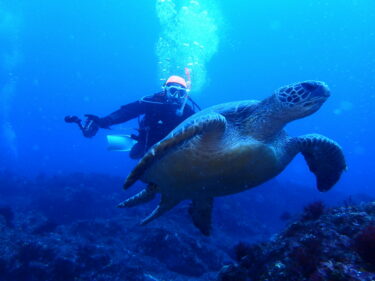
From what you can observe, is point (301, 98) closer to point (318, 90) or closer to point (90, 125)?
point (318, 90)

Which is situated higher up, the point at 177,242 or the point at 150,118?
the point at 150,118

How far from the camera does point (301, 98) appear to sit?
9.74 ft

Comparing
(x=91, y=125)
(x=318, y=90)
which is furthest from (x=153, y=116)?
(x=318, y=90)

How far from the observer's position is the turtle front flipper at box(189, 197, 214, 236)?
174 inches

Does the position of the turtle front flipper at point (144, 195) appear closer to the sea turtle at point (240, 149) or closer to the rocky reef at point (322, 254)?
the sea turtle at point (240, 149)

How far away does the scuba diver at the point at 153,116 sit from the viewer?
546 cm

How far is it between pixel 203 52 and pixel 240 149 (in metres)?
48.6

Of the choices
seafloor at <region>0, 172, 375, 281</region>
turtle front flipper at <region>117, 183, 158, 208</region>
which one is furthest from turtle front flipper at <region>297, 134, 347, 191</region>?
turtle front flipper at <region>117, 183, 158, 208</region>

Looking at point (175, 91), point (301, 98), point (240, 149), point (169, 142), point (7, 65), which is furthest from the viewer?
point (7, 65)

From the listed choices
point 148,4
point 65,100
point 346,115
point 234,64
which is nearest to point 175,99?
point 148,4

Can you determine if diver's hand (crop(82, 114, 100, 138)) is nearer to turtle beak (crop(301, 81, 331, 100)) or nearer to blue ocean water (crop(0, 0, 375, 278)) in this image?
turtle beak (crop(301, 81, 331, 100))

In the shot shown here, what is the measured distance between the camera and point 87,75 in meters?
85.7

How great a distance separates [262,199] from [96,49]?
65883 millimetres

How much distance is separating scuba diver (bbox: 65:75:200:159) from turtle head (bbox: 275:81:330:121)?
107 inches
